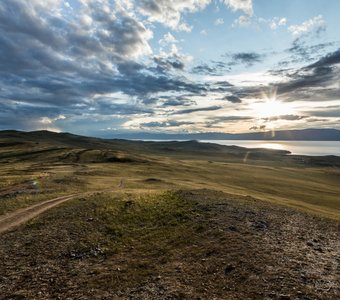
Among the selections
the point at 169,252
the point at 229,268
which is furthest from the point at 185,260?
the point at 229,268

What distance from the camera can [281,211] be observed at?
38188 millimetres

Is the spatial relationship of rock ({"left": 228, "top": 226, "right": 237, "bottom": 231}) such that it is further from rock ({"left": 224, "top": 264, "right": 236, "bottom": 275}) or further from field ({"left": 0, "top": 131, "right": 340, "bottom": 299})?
rock ({"left": 224, "top": 264, "right": 236, "bottom": 275})

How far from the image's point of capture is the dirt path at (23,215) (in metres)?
33.9

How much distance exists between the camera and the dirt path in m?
33.9

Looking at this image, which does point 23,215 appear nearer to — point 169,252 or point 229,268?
point 169,252

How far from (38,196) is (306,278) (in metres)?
39.8

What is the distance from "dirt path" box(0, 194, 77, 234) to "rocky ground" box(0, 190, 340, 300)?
6.31 ft

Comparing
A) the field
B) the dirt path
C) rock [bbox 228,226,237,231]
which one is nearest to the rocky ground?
the field

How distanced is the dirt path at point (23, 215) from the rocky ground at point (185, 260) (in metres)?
1.92

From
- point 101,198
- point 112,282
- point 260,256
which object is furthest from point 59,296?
point 101,198

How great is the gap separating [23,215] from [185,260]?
2231 cm

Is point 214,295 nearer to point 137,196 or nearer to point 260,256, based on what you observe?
point 260,256

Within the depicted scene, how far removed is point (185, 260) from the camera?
77.7 ft

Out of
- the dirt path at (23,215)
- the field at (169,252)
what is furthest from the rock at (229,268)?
the dirt path at (23,215)
